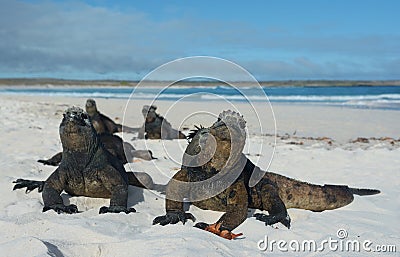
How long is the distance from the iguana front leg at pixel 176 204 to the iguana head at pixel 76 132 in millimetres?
1282

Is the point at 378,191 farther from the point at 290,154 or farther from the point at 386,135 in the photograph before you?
the point at 386,135

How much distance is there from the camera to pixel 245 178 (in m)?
5.48

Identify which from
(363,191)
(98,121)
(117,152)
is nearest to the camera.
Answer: (363,191)

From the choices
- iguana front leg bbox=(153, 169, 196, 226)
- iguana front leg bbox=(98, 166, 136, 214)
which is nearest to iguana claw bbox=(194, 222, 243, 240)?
iguana front leg bbox=(153, 169, 196, 226)

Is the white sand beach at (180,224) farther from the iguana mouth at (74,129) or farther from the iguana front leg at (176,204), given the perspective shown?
the iguana mouth at (74,129)

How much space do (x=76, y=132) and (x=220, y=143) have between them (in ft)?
5.96

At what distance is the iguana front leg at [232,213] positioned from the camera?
15.5 ft

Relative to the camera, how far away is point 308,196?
6.09 m

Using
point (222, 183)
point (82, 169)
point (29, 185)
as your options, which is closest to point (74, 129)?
point (82, 169)

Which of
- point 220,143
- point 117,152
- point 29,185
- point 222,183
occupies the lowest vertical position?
point 29,185

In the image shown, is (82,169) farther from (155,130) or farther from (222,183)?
(155,130)

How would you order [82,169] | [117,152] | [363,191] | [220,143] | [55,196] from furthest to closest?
[117,152]
[363,191]
[82,169]
[55,196]
[220,143]

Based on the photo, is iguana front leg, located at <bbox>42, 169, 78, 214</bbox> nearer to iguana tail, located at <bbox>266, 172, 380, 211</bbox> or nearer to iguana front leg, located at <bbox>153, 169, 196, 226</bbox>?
iguana front leg, located at <bbox>153, 169, 196, 226</bbox>

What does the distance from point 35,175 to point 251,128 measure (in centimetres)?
926
